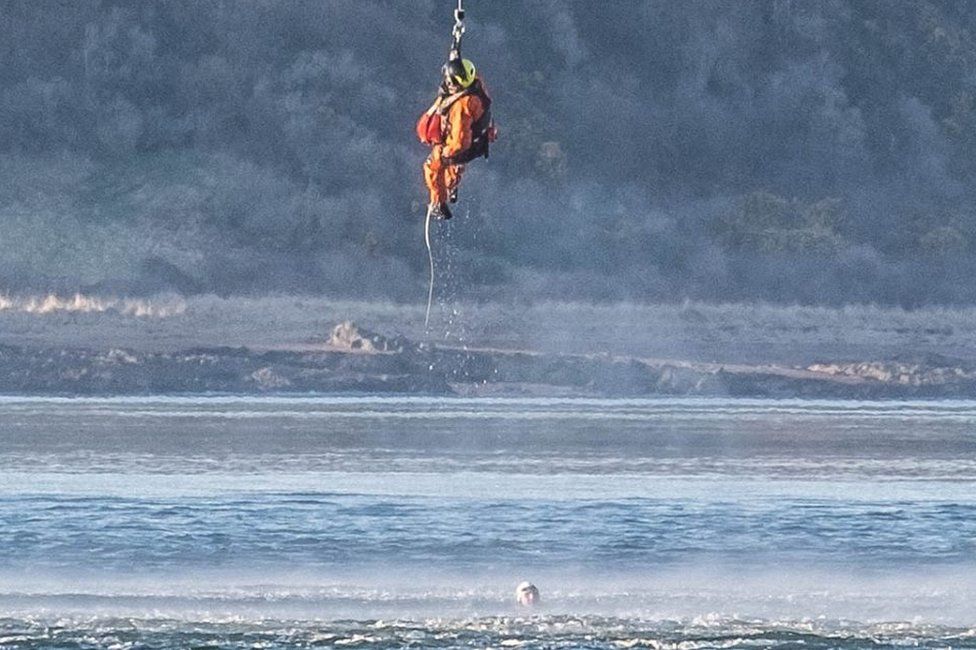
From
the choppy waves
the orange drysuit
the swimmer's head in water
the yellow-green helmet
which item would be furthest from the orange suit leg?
the swimmer's head in water

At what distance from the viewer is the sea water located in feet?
135

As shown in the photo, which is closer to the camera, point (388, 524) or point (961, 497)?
point (388, 524)

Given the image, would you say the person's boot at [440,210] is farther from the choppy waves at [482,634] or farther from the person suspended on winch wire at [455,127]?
the choppy waves at [482,634]

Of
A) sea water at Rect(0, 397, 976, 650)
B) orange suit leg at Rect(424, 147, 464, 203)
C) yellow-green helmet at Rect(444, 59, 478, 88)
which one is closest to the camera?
yellow-green helmet at Rect(444, 59, 478, 88)

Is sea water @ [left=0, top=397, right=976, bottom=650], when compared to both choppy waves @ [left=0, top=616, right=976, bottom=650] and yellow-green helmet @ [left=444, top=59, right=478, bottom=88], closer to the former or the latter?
choppy waves @ [left=0, top=616, right=976, bottom=650]

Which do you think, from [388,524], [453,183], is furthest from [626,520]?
[453,183]

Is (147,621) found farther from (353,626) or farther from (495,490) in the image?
(495,490)

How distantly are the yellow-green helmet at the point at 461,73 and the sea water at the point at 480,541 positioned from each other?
392 inches

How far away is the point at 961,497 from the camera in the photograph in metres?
64.8

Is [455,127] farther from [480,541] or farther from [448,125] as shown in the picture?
[480,541]

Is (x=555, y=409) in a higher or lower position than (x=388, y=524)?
higher

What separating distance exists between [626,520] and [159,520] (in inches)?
473

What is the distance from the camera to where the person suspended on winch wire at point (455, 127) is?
35684mm

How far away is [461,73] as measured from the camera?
3556 cm
